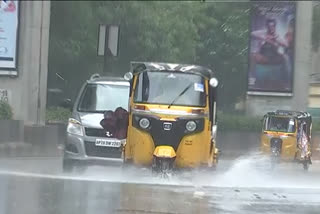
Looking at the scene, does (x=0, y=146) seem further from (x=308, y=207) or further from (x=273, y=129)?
(x=308, y=207)

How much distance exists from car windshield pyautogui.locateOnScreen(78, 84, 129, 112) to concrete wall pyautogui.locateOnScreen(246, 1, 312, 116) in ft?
30.1

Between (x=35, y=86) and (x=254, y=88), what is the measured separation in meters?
6.83

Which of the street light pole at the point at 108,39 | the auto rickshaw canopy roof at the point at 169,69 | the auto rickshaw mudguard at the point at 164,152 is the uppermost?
the street light pole at the point at 108,39

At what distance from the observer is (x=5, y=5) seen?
20.9m

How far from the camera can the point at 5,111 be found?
20312 millimetres

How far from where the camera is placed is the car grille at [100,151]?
44.2ft

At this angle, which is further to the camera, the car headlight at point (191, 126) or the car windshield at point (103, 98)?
the car windshield at point (103, 98)

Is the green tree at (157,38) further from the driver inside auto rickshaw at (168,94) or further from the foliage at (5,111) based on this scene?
the driver inside auto rickshaw at (168,94)

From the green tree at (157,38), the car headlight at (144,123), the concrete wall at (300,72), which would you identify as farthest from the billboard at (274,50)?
the car headlight at (144,123)

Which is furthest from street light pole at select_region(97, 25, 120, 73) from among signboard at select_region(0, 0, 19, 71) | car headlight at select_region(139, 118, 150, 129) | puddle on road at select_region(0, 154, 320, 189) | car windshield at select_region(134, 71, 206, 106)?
car headlight at select_region(139, 118, 150, 129)

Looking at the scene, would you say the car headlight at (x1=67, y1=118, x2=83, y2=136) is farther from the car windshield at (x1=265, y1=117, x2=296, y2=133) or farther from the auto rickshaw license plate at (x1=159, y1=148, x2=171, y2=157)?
the car windshield at (x1=265, y1=117, x2=296, y2=133)

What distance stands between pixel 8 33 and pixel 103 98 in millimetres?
7758

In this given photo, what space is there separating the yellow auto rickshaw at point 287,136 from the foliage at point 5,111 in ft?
24.2

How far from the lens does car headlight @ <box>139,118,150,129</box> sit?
1141 cm
